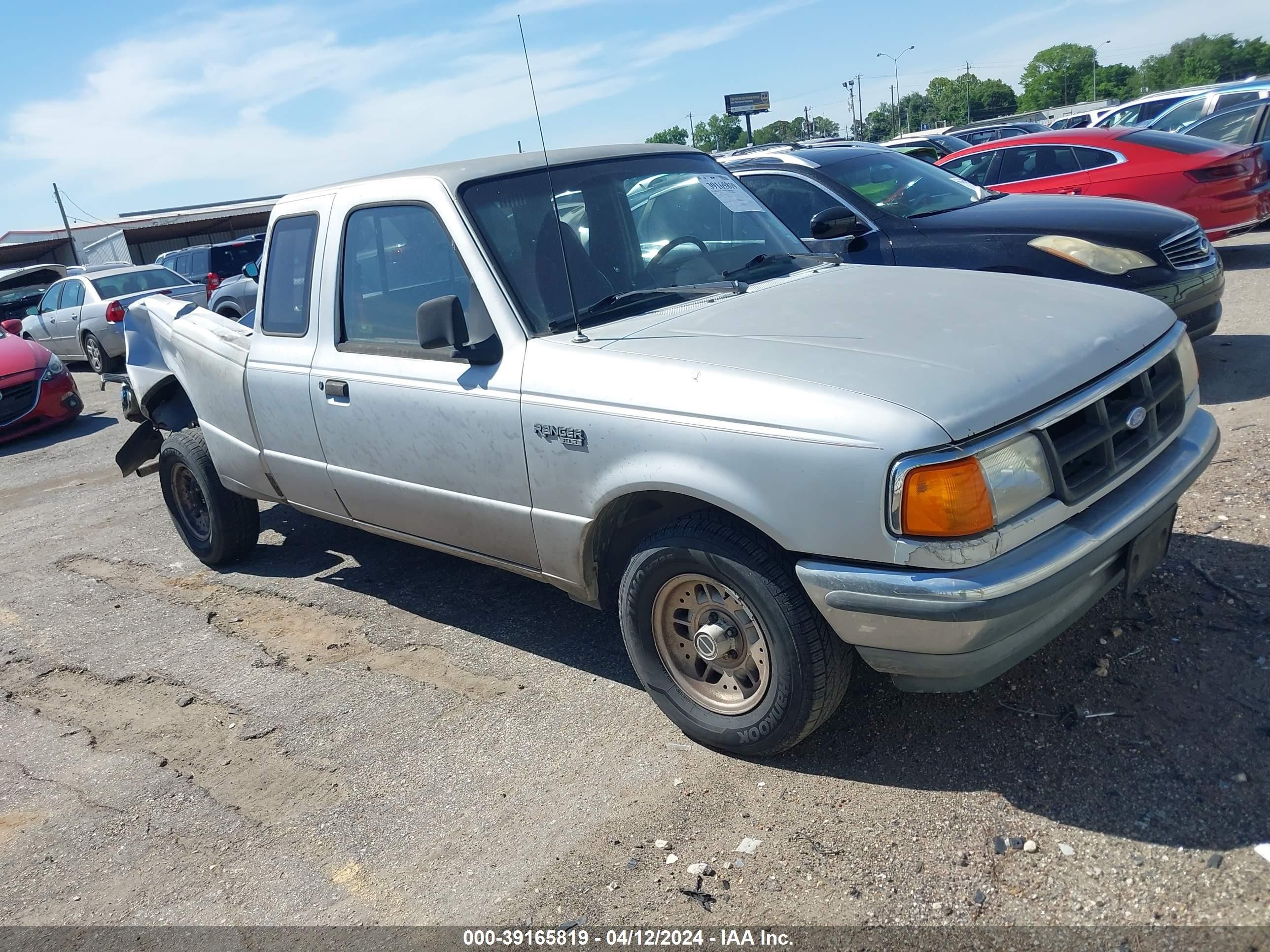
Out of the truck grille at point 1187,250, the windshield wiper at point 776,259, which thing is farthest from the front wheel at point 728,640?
the truck grille at point 1187,250

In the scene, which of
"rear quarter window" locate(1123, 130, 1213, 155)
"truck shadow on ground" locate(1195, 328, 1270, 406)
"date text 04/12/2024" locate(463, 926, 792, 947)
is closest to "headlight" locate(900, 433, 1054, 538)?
"date text 04/12/2024" locate(463, 926, 792, 947)

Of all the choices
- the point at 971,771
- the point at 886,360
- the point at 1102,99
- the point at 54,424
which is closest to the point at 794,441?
the point at 886,360

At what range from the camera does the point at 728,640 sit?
3260 mm

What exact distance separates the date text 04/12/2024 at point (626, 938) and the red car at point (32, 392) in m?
10.7

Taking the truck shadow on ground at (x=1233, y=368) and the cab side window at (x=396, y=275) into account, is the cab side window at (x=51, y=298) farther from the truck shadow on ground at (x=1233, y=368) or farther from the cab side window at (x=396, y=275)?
the truck shadow on ground at (x=1233, y=368)

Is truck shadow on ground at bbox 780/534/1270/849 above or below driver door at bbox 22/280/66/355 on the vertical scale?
below

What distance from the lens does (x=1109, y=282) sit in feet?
19.7

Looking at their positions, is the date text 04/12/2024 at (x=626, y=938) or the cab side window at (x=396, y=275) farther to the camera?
the cab side window at (x=396, y=275)

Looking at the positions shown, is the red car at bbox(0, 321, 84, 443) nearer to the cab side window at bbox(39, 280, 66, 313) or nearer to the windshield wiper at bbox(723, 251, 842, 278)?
the cab side window at bbox(39, 280, 66, 313)

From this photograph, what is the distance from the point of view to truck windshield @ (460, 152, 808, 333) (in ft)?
12.4

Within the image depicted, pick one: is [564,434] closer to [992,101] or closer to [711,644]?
[711,644]

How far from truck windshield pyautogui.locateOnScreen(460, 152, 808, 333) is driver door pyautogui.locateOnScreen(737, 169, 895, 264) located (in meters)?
2.00

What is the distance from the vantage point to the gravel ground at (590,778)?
273 cm

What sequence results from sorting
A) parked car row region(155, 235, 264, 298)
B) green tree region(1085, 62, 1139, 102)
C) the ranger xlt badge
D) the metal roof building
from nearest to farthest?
the ranger xlt badge, parked car row region(155, 235, 264, 298), the metal roof building, green tree region(1085, 62, 1139, 102)
